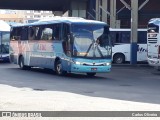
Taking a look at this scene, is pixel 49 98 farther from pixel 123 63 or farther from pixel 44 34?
pixel 123 63

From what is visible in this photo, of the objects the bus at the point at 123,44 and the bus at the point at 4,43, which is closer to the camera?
the bus at the point at 123,44

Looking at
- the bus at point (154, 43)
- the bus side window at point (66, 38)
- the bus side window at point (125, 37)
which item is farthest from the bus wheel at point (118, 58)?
the bus side window at point (66, 38)

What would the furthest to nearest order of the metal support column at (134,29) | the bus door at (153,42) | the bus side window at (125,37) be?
1. the bus side window at (125,37)
2. the metal support column at (134,29)
3. the bus door at (153,42)

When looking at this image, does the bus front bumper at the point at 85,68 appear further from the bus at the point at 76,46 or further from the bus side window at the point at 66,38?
the bus side window at the point at 66,38

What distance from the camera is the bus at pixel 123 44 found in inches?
1375

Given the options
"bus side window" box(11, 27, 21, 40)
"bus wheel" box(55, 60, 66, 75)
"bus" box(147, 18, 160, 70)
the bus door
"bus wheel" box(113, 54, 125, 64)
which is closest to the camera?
"bus wheel" box(55, 60, 66, 75)

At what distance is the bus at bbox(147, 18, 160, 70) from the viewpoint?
2574cm

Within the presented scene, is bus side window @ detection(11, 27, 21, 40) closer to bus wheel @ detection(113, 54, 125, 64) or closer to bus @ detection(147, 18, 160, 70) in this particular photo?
bus wheel @ detection(113, 54, 125, 64)

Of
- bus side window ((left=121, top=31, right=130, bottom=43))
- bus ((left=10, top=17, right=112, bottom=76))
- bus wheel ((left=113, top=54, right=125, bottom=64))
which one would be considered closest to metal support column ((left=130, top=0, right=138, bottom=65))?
bus wheel ((left=113, top=54, right=125, bottom=64))

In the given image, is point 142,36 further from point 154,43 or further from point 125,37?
point 154,43

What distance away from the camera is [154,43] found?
85.8ft

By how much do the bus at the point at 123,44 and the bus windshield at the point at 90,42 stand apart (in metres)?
11.9

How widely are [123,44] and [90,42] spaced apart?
13086 mm

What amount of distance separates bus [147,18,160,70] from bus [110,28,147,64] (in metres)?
8.10
